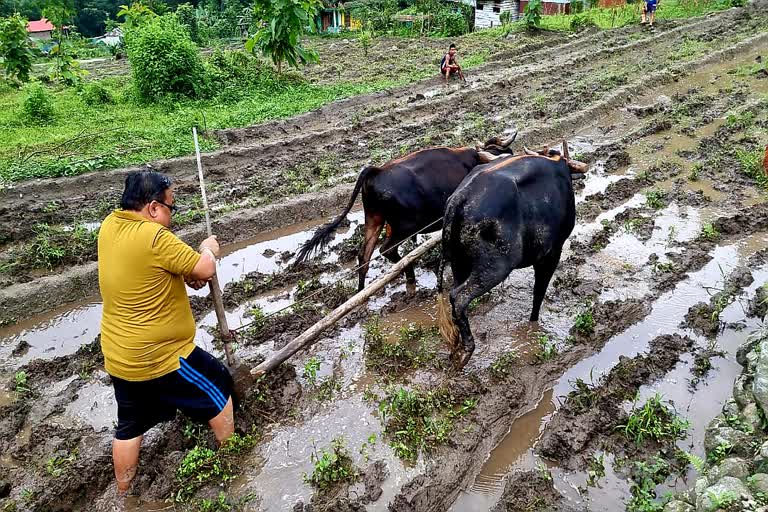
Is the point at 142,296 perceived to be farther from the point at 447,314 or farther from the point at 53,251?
the point at 53,251

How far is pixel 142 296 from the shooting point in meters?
3.36

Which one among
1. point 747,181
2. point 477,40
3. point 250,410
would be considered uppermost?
point 477,40

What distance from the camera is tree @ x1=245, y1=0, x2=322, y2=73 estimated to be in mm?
14734

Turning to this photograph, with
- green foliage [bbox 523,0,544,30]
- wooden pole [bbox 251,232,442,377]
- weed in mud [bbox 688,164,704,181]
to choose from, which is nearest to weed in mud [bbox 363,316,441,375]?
wooden pole [bbox 251,232,442,377]

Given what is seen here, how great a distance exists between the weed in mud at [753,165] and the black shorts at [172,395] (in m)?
8.45

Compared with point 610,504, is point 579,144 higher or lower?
higher

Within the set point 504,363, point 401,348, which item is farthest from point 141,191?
point 504,363

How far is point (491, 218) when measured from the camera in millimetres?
4754

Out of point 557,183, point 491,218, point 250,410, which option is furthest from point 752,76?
point 250,410

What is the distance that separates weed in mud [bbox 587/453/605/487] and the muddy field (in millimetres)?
21

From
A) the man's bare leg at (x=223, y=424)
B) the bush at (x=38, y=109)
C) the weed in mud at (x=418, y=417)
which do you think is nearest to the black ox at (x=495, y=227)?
the weed in mud at (x=418, y=417)

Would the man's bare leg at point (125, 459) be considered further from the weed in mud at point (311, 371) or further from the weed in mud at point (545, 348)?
the weed in mud at point (545, 348)

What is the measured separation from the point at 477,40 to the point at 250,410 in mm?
21720

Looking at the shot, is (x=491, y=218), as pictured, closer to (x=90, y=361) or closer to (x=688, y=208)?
(x=90, y=361)
